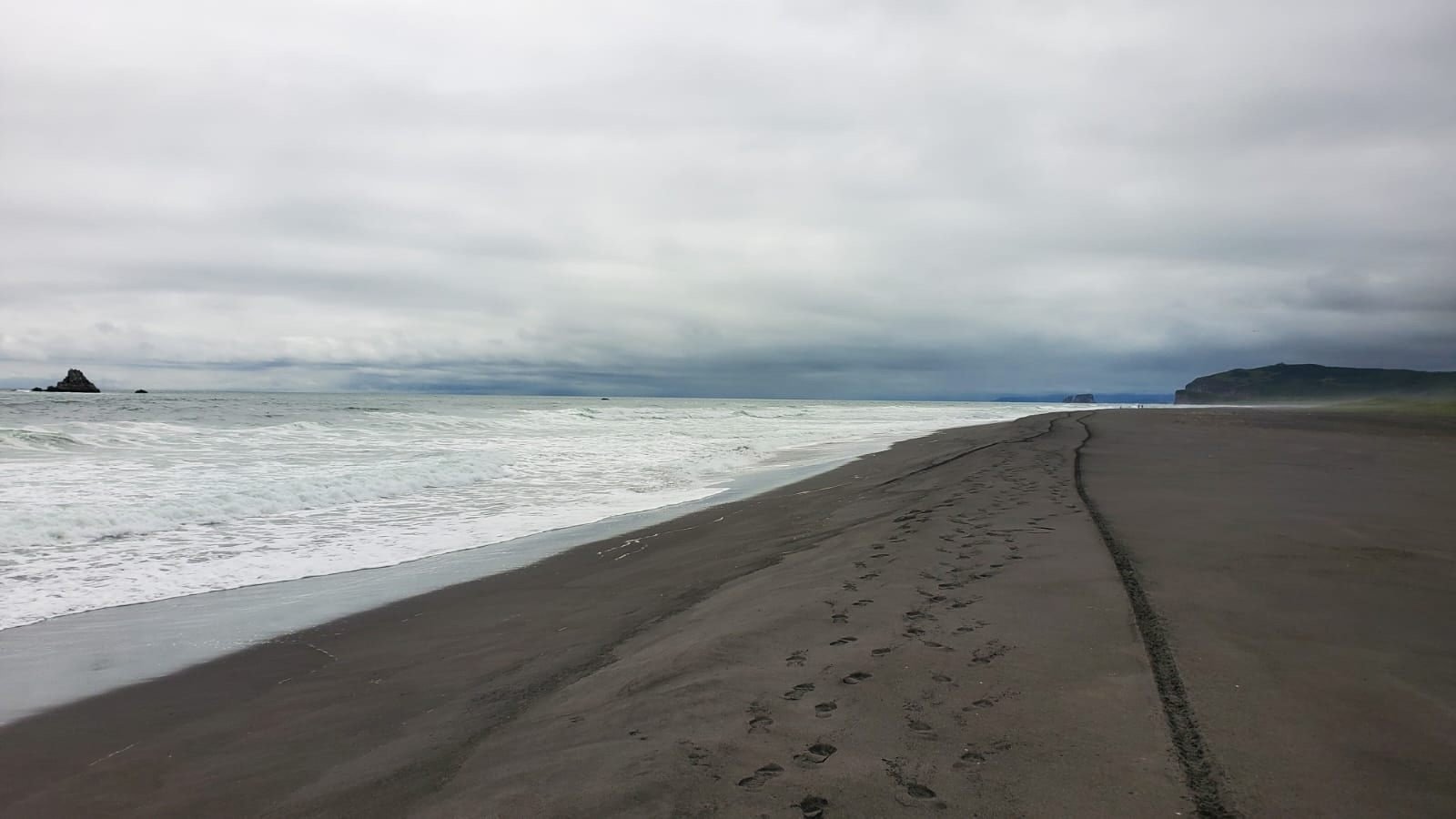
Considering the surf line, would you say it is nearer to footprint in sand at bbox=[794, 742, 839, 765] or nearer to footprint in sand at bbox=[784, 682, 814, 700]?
footprint in sand at bbox=[794, 742, 839, 765]

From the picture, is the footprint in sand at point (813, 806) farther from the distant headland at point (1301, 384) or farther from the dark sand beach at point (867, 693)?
the distant headland at point (1301, 384)

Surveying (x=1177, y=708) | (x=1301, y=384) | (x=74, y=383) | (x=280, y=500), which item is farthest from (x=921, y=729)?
(x=1301, y=384)

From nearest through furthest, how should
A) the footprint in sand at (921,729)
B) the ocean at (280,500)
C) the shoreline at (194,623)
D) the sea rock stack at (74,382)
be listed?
the footprint in sand at (921,729)
the shoreline at (194,623)
the ocean at (280,500)
the sea rock stack at (74,382)

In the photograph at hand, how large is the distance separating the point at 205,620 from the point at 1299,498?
11592 millimetres

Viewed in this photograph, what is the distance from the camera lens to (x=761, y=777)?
277 centimetres

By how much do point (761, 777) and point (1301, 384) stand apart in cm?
17047

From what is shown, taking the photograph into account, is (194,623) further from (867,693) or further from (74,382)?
(74,382)

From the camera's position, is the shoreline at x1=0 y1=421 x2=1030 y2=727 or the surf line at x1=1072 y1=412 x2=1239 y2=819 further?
the shoreline at x1=0 y1=421 x2=1030 y2=727

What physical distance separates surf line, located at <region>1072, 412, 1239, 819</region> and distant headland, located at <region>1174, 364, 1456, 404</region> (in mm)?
138589

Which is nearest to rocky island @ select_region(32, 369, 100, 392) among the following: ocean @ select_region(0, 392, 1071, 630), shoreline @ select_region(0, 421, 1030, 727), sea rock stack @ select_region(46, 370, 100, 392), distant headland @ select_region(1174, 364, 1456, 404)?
sea rock stack @ select_region(46, 370, 100, 392)

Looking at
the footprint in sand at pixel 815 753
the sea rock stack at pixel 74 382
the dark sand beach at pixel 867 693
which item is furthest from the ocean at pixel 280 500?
the sea rock stack at pixel 74 382

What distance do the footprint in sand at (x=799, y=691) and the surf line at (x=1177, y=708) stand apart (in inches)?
61.1

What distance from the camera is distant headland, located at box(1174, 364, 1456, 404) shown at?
118 metres

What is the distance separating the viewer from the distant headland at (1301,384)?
11819 cm
